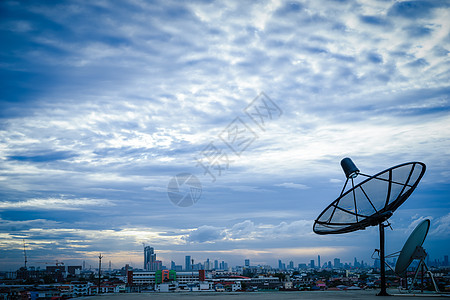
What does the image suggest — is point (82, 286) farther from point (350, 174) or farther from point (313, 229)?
point (350, 174)

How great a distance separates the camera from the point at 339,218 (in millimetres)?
30516

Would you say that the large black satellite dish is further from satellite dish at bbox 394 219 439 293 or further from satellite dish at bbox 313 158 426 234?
satellite dish at bbox 394 219 439 293

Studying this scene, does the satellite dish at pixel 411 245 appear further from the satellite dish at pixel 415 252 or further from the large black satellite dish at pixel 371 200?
the large black satellite dish at pixel 371 200

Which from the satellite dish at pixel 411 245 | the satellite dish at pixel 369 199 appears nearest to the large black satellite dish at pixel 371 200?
the satellite dish at pixel 369 199

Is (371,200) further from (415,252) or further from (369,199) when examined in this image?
(415,252)

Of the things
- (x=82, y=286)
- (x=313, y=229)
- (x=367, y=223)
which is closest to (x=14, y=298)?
(x=82, y=286)

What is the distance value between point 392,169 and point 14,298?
1859 inches

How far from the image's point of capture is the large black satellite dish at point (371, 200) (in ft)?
93.3

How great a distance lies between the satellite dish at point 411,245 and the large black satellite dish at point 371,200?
2.15 meters

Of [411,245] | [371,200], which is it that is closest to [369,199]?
[371,200]

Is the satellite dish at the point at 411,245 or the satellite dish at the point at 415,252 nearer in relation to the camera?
the satellite dish at the point at 415,252

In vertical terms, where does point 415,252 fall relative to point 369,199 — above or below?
below

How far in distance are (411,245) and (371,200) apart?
489 centimetres

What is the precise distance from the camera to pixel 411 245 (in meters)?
29.7
